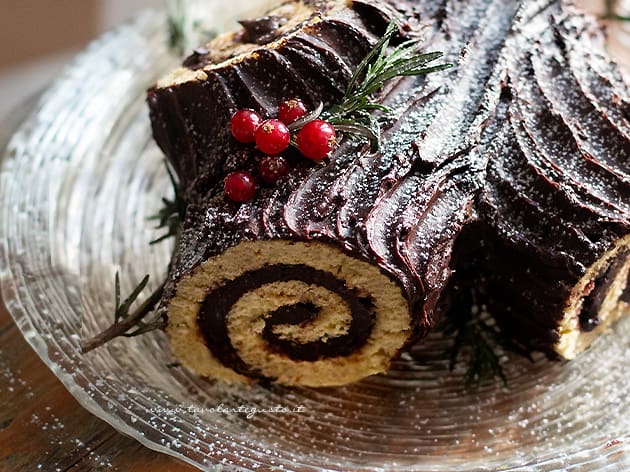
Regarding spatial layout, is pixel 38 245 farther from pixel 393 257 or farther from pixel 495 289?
pixel 495 289

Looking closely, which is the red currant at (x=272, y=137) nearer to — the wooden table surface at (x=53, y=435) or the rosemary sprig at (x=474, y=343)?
the rosemary sprig at (x=474, y=343)

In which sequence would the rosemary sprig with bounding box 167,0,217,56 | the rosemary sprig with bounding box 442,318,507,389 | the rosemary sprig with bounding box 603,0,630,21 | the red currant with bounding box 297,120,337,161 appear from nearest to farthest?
1. the red currant with bounding box 297,120,337,161
2. the rosemary sprig with bounding box 442,318,507,389
3. the rosemary sprig with bounding box 603,0,630,21
4. the rosemary sprig with bounding box 167,0,217,56

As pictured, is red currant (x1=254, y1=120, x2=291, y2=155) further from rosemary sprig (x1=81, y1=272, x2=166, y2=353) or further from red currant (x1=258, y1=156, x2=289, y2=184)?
rosemary sprig (x1=81, y1=272, x2=166, y2=353)

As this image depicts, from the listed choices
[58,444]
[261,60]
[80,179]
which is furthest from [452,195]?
[80,179]

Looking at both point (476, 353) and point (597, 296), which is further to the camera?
point (476, 353)

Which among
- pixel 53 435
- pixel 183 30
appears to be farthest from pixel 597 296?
pixel 183 30

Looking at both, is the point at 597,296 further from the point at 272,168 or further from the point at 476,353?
the point at 272,168

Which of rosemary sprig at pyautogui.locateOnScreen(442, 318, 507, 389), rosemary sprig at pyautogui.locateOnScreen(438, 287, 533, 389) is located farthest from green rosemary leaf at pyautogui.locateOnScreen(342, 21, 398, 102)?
rosemary sprig at pyautogui.locateOnScreen(442, 318, 507, 389)
